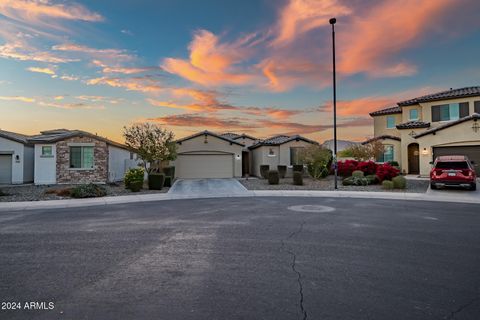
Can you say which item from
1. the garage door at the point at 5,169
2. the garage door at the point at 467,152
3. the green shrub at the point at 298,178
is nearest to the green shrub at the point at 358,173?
the green shrub at the point at 298,178

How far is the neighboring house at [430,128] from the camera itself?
20.7 metres

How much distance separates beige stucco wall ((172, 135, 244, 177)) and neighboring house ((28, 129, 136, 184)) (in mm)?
6687

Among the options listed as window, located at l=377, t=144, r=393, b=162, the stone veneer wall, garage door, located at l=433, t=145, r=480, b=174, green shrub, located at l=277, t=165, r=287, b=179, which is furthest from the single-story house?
garage door, located at l=433, t=145, r=480, b=174

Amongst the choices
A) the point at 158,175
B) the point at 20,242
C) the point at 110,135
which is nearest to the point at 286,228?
the point at 20,242

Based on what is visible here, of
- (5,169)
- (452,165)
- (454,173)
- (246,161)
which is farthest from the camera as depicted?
(246,161)

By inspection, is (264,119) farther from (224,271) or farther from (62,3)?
(224,271)

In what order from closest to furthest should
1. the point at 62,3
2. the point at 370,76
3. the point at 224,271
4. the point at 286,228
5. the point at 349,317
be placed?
the point at 349,317
the point at 224,271
the point at 286,228
the point at 62,3
the point at 370,76

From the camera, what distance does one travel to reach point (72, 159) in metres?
21.1

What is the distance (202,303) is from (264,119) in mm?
28888

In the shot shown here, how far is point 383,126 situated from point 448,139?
11.6 metres

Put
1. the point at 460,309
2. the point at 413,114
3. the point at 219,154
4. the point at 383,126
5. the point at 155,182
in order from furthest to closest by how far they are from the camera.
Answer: the point at 383,126 → the point at 413,114 → the point at 219,154 → the point at 155,182 → the point at 460,309

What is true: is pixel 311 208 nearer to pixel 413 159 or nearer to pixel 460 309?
pixel 460 309

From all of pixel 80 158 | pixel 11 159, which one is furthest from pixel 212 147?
pixel 11 159

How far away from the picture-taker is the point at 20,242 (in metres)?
6.57
